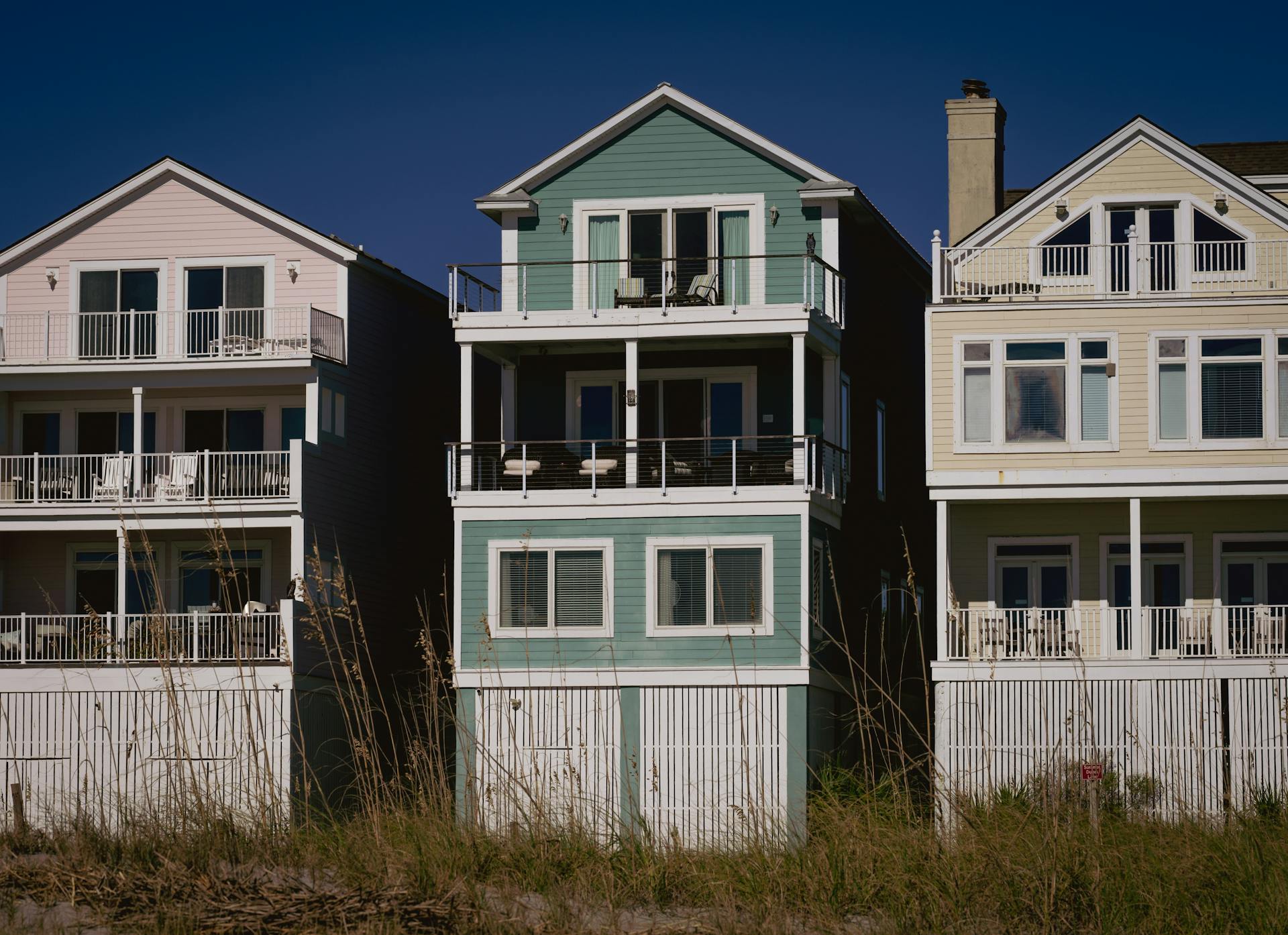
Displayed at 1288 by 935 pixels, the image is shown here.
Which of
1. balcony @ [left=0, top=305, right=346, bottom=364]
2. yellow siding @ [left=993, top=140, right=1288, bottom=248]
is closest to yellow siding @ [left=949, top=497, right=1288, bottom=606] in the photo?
yellow siding @ [left=993, top=140, right=1288, bottom=248]

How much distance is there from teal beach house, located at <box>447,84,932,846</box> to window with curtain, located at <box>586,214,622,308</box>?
4 centimetres

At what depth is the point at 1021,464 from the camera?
2705 cm

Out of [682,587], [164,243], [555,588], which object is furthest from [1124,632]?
[164,243]

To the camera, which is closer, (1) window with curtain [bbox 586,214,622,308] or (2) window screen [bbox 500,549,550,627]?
(2) window screen [bbox 500,549,550,627]

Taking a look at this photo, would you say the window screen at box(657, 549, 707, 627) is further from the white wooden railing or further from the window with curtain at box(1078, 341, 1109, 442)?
the window with curtain at box(1078, 341, 1109, 442)

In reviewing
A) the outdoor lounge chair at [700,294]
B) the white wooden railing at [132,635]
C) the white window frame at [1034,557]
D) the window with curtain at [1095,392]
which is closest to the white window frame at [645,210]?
the outdoor lounge chair at [700,294]

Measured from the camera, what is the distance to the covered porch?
26.1 metres

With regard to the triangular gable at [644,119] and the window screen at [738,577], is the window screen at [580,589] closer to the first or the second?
the window screen at [738,577]

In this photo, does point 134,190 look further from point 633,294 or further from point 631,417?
point 631,417

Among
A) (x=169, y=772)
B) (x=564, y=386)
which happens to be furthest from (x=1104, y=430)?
(x=169, y=772)

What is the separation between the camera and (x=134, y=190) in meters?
31.6

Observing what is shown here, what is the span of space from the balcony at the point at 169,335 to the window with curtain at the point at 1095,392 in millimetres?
12111

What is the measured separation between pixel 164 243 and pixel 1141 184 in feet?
53.1

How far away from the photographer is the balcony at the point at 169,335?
99.2 ft
